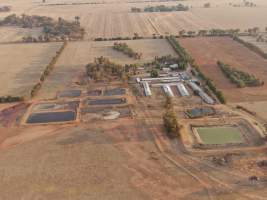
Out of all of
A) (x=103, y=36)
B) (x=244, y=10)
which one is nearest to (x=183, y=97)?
(x=103, y=36)

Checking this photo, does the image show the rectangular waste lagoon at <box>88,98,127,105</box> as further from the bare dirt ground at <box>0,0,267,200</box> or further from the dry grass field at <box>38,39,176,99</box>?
the dry grass field at <box>38,39,176,99</box>

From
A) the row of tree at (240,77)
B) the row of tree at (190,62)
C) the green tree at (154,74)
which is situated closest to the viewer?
the row of tree at (190,62)

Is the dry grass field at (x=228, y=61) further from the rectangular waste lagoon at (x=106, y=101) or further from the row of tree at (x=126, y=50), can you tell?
the rectangular waste lagoon at (x=106, y=101)

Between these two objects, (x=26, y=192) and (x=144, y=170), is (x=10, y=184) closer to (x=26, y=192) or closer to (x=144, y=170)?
(x=26, y=192)

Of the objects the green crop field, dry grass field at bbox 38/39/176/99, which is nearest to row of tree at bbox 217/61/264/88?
the green crop field

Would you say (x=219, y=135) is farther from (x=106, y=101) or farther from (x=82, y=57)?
(x=82, y=57)

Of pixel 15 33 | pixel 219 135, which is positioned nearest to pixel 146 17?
pixel 15 33

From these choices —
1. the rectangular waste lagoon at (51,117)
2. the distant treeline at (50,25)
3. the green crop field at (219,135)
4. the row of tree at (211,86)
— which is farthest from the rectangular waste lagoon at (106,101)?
the distant treeline at (50,25)
